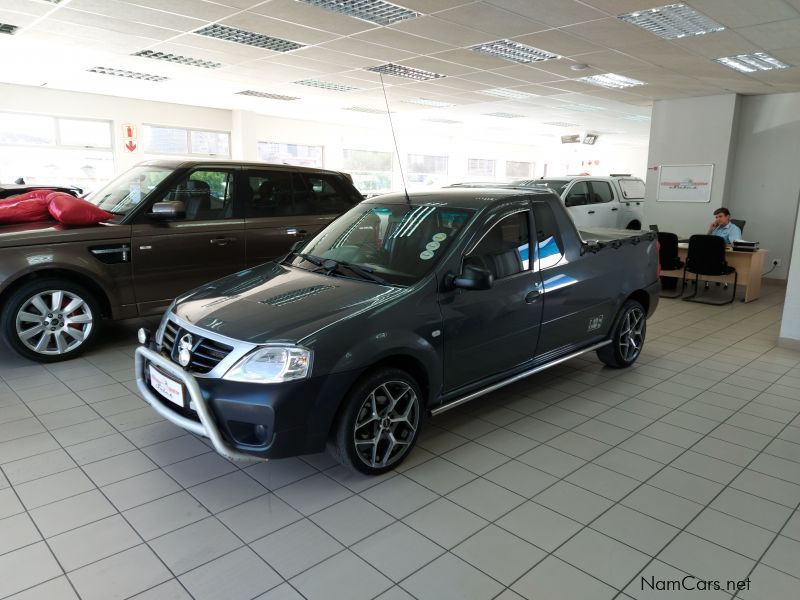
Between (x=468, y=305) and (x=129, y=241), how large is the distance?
316 cm

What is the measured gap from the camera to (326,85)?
34.3ft

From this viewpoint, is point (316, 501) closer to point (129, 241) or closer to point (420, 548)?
point (420, 548)

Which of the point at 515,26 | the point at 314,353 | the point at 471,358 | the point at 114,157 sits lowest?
the point at 471,358

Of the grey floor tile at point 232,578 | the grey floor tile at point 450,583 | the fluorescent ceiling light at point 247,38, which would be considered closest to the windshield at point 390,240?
the grey floor tile at point 450,583

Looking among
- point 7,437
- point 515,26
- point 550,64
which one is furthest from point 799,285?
point 7,437

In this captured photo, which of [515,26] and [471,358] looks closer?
[471,358]

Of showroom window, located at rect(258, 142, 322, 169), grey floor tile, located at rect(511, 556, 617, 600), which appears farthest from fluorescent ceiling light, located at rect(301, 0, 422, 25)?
showroom window, located at rect(258, 142, 322, 169)

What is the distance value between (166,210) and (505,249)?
291 cm

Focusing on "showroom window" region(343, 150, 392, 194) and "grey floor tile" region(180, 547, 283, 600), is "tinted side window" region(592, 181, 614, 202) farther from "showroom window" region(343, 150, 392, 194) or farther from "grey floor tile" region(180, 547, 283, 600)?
"grey floor tile" region(180, 547, 283, 600)

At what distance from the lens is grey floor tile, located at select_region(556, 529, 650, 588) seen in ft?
7.29

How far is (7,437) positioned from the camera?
10.8 feet

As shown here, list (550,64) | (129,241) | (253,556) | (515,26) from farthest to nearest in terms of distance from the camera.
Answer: (550,64) < (515,26) < (129,241) < (253,556)

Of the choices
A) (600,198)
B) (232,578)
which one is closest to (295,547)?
(232,578)

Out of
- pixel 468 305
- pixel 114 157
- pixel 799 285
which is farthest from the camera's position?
pixel 114 157
